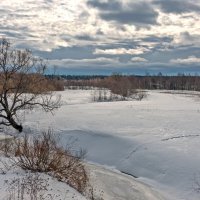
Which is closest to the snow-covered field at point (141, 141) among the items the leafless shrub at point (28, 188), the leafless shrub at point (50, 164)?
the leafless shrub at point (50, 164)

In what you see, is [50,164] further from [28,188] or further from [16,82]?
[16,82]

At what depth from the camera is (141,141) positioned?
22062mm

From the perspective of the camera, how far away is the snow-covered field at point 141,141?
1731 cm

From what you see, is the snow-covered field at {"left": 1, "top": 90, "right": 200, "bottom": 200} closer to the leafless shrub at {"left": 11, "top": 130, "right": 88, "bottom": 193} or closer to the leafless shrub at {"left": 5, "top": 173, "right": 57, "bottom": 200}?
the leafless shrub at {"left": 11, "top": 130, "right": 88, "bottom": 193}

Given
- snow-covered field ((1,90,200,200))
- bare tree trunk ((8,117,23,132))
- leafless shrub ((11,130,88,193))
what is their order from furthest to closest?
bare tree trunk ((8,117,23,132))
snow-covered field ((1,90,200,200))
leafless shrub ((11,130,88,193))

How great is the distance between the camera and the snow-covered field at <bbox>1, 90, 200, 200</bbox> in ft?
56.8

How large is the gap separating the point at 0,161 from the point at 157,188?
6822 millimetres

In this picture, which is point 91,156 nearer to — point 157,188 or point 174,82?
point 157,188

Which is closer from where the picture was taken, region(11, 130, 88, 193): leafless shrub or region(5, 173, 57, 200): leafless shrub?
region(5, 173, 57, 200): leafless shrub

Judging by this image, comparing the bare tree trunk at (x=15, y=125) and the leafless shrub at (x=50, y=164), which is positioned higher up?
→ the leafless shrub at (x=50, y=164)

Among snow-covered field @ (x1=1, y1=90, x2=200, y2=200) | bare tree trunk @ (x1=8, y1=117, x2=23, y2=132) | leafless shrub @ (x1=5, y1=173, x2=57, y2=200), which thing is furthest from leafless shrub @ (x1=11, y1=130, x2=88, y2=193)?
bare tree trunk @ (x1=8, y1=117, x2=23, y2=132)

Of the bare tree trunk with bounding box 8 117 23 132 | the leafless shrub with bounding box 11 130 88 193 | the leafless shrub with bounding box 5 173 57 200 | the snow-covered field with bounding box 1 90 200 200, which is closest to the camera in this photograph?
the leafless shrub with bounding box 5 173 57 200

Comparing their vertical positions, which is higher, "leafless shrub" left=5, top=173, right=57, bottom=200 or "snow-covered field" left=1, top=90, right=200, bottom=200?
"leafless shrub" left=5, top=173, right=57, bottom=200

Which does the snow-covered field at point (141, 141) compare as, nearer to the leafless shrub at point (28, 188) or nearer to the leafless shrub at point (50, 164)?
the leafless shrub at point (50, 164)
